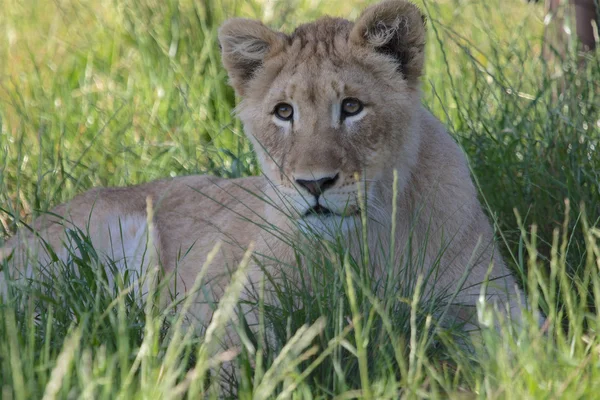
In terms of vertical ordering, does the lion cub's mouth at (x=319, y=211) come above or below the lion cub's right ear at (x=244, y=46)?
below

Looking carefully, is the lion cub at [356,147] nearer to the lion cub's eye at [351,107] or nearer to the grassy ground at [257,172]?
the lion cub's eye at [351,107]

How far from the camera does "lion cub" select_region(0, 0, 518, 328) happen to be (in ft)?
9.25

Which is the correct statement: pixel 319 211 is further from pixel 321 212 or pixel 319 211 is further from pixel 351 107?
pixel 351 107

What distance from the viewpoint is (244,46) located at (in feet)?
10.6

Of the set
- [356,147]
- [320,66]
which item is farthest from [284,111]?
[356,147]

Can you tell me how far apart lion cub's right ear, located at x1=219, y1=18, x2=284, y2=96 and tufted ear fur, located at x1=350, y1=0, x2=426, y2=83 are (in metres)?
0.30

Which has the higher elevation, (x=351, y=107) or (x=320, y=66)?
(x=320, y=66)

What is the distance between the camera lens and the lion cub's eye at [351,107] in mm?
2934

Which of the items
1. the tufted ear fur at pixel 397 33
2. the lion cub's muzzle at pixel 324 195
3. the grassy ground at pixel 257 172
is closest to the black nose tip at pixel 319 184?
the lion cub's muzzle at pixel 324 195

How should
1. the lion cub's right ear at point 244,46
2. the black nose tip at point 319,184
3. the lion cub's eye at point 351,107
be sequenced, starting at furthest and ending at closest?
the lion cub's right ear at point 244,46, the lion cub's eye at point 351,107, the black nose tip at point 319,184

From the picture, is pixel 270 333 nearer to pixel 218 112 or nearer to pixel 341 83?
pixel 341 83

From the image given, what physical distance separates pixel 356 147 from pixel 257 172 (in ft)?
5.01

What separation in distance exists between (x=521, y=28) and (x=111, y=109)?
215 centimetres

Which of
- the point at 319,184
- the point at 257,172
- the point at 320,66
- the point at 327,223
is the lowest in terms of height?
the point at 257,172
